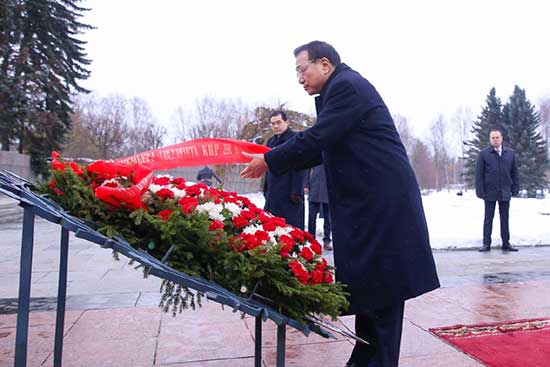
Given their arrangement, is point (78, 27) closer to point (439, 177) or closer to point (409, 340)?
point (409, 340)

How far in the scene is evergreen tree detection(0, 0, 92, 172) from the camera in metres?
26.9

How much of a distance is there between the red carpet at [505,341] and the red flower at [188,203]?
1.98 meters

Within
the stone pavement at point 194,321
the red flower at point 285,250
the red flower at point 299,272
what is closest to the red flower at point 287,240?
the red flower at point 285,250

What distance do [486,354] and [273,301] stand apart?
174cm

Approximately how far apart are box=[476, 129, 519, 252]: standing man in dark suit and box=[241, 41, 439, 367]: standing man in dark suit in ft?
19.4

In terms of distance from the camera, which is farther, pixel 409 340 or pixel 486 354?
pixel 409 340

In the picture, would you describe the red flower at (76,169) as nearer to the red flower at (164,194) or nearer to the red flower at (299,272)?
the red flower at (164,194)

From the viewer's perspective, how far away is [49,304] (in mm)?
4277

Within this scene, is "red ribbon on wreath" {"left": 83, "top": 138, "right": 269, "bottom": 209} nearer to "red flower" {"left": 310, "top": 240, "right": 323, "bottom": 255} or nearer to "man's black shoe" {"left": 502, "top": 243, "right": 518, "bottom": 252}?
"red flower" {"left": 310, "top": 240, "right": 323, "bottom": 255}

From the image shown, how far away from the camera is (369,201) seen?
2.28m

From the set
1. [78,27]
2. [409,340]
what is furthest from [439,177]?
[409,340]

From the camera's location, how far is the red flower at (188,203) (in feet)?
6.77

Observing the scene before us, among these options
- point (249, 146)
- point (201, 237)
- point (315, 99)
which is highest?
point (315, 99)


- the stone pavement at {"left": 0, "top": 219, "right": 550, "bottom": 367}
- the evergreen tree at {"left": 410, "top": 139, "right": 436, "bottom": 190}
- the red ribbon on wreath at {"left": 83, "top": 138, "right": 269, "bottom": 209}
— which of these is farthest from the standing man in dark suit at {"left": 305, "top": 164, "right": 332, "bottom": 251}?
the evergreen tree at {"left": 410, "top": 139, "right": 436, "bottom": 190}
